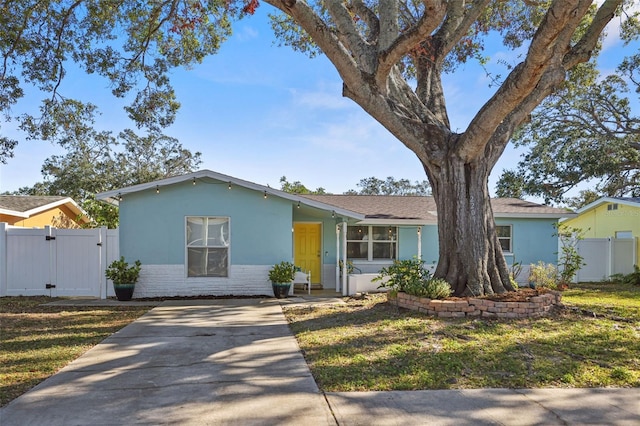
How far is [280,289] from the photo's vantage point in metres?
10.9

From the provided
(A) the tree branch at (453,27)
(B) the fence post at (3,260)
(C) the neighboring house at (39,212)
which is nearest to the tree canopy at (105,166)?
(C) the neighboring house at (39,212)

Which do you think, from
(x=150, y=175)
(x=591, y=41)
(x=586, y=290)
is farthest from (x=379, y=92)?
(x=150, y=175)

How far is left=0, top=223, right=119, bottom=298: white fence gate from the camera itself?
11062 millimetres

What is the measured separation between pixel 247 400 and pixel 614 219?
18.7m

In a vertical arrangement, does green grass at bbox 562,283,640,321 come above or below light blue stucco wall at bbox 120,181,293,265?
below

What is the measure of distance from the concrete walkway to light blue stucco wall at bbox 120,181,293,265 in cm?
571

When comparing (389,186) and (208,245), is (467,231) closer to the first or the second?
(208,245)

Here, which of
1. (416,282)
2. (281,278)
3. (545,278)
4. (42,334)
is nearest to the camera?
(42,334)

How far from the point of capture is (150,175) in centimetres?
2836

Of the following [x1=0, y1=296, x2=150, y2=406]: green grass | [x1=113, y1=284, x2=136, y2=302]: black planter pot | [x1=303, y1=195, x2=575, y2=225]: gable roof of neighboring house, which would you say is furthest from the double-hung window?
[x1=303, y1=195, x2=575, y2=225]: gable roof of neighboring house

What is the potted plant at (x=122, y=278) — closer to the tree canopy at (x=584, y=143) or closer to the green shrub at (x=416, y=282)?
the green shrub at (x=416, y=282)

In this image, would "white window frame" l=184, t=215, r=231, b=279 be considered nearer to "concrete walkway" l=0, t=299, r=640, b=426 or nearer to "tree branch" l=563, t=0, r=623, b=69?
"concrete walkway" l=0, t=299, r=640, b=426

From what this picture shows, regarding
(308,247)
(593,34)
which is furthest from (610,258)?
(308,247)

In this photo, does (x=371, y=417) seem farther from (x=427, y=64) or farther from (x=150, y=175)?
(x=150, y=175)
